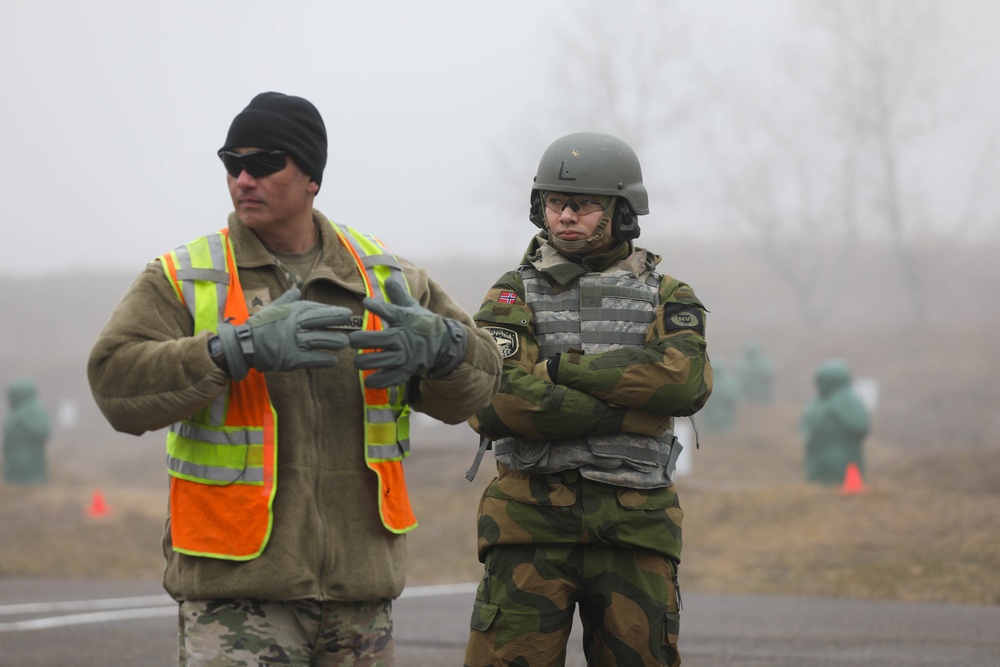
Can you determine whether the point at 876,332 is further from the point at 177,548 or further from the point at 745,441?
the point at 177,548

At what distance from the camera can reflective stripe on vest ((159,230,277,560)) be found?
329cm

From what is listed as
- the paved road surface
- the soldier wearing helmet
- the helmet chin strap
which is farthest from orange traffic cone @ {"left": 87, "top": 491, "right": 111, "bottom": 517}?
the helmet chin strap

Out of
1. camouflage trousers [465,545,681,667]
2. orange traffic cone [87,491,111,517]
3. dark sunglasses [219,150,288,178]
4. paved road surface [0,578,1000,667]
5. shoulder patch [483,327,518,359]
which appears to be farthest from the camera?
orange traffic cone [87,491,111,517]

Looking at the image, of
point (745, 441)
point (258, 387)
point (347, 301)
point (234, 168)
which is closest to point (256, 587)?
point (258, 387)

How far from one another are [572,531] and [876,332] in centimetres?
4342

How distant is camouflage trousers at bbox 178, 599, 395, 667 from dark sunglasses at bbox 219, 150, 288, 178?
3.51 feet

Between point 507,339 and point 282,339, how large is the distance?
1.47m

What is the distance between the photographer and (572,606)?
14.4ft

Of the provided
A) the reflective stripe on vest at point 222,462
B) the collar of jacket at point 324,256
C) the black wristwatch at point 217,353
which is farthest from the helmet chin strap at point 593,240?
the black wristwatch at point 217,353

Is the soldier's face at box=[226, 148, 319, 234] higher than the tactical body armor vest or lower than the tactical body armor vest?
higher

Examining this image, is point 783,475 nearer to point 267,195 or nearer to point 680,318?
point 680,318

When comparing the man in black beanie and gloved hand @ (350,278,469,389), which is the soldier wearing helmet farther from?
gloved hand @ (350,278,469,389)

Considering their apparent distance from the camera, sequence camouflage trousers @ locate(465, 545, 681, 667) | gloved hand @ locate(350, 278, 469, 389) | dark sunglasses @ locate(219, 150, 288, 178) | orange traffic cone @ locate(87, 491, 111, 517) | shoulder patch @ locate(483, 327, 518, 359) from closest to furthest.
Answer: gloved hand @ locate(350, 278, 469, 389) < dark sunglasses @ locate(219, 150, 288, 178) < camouflage trousers @ locate(465, 545, 681, 667) < shoulder patch @ locate(483, 327, 518, 359) < orange traffic cone @ locate(87, 491, 111, 517)

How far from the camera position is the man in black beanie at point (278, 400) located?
319cm
